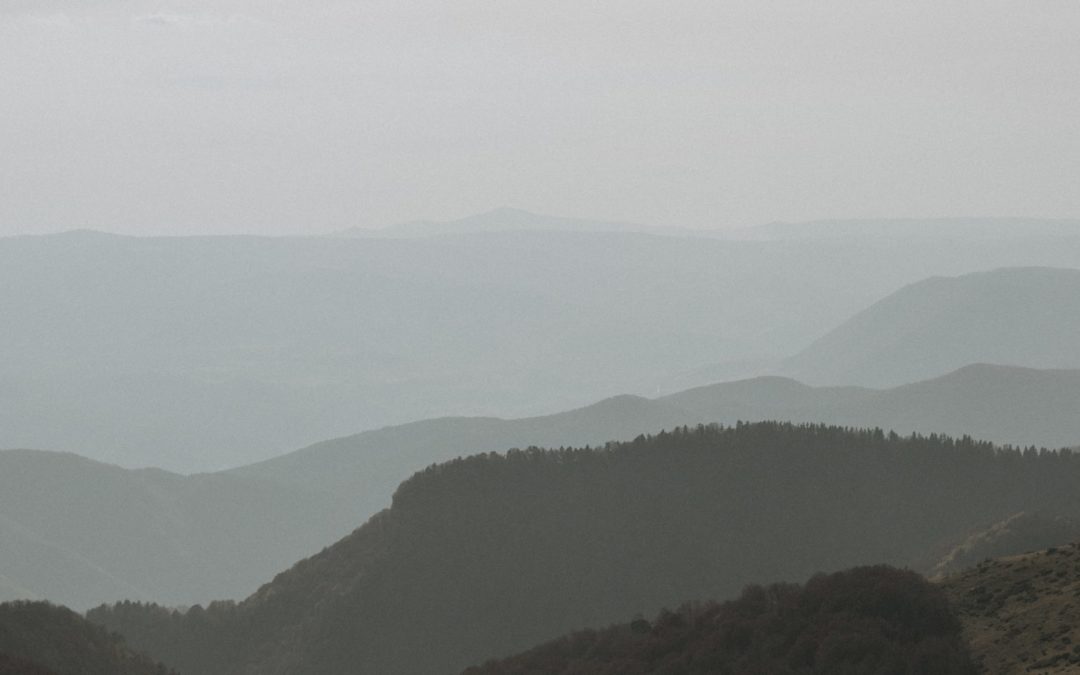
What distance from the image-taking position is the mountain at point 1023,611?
56.0 metres

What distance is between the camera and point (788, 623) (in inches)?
2857

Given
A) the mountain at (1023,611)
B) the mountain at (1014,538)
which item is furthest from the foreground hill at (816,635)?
the mountain at (1014,538)

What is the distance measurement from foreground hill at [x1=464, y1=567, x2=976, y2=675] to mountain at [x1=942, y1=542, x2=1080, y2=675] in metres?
0.99

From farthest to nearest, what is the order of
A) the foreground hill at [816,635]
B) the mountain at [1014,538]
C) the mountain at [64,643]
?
the mountain at [1014,538] < the mountain at [64,643] < the foreground hill at [816,635]

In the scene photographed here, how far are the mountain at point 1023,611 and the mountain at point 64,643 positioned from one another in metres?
80.8

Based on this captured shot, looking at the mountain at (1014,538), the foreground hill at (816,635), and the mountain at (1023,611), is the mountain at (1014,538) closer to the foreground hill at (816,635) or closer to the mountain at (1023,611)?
the foreground hill at (816,635)

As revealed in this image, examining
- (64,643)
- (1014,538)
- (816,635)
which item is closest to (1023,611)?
(816,635)

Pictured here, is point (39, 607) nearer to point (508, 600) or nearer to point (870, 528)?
point (508, 600)

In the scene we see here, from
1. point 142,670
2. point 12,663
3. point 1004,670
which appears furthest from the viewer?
point 142,670

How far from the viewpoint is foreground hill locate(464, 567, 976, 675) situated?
210 feet

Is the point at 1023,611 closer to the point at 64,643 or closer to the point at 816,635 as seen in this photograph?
the point at 816,635

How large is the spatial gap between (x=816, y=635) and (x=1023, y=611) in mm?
9892

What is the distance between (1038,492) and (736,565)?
129 ft

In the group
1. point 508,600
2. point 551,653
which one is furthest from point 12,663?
point 508,600
